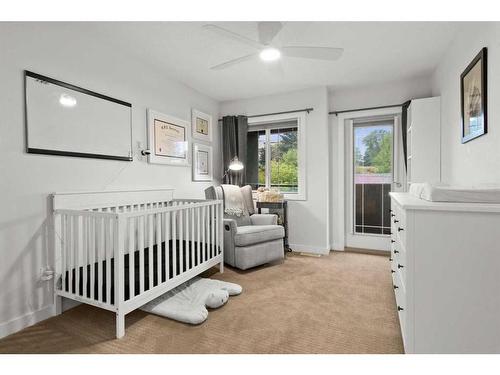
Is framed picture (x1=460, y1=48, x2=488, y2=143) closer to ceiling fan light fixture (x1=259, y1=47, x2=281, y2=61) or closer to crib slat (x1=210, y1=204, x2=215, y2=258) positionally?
ceiling fan light fixture (x1=259, y1=47, x2=281, y2=61)

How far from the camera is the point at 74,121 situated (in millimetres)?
2125

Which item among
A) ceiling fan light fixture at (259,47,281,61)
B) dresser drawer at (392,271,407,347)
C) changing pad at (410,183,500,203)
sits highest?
ceiling fan light fixture at (259,47,281,61)

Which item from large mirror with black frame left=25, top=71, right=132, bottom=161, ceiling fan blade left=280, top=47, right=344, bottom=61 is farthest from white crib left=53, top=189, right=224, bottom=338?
ceiling fan blade left=280, top=47, right=344, bottom=61

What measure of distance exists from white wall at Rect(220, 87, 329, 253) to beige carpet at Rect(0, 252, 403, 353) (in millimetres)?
1174

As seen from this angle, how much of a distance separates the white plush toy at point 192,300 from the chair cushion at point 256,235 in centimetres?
55

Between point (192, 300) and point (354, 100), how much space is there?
10.8ft

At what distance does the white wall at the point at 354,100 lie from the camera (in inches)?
130

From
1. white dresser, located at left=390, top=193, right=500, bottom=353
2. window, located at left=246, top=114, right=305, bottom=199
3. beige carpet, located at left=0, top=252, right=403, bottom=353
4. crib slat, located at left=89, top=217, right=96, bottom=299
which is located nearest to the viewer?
white dresser, located at left=390, top=193, right=500, bottom=353

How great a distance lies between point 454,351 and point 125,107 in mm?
3054

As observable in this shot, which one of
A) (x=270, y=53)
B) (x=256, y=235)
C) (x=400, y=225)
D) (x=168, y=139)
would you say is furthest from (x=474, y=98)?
(x=168, y=139)

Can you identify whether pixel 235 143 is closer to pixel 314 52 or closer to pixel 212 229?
pixel 212 229

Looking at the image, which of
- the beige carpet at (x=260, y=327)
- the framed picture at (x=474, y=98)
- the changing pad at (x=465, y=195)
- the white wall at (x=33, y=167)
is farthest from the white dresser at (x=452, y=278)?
the white wall at (x=33, y=167)

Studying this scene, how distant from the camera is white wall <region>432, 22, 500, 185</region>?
164 cm

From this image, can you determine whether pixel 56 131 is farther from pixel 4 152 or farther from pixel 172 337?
pixel 172 337
